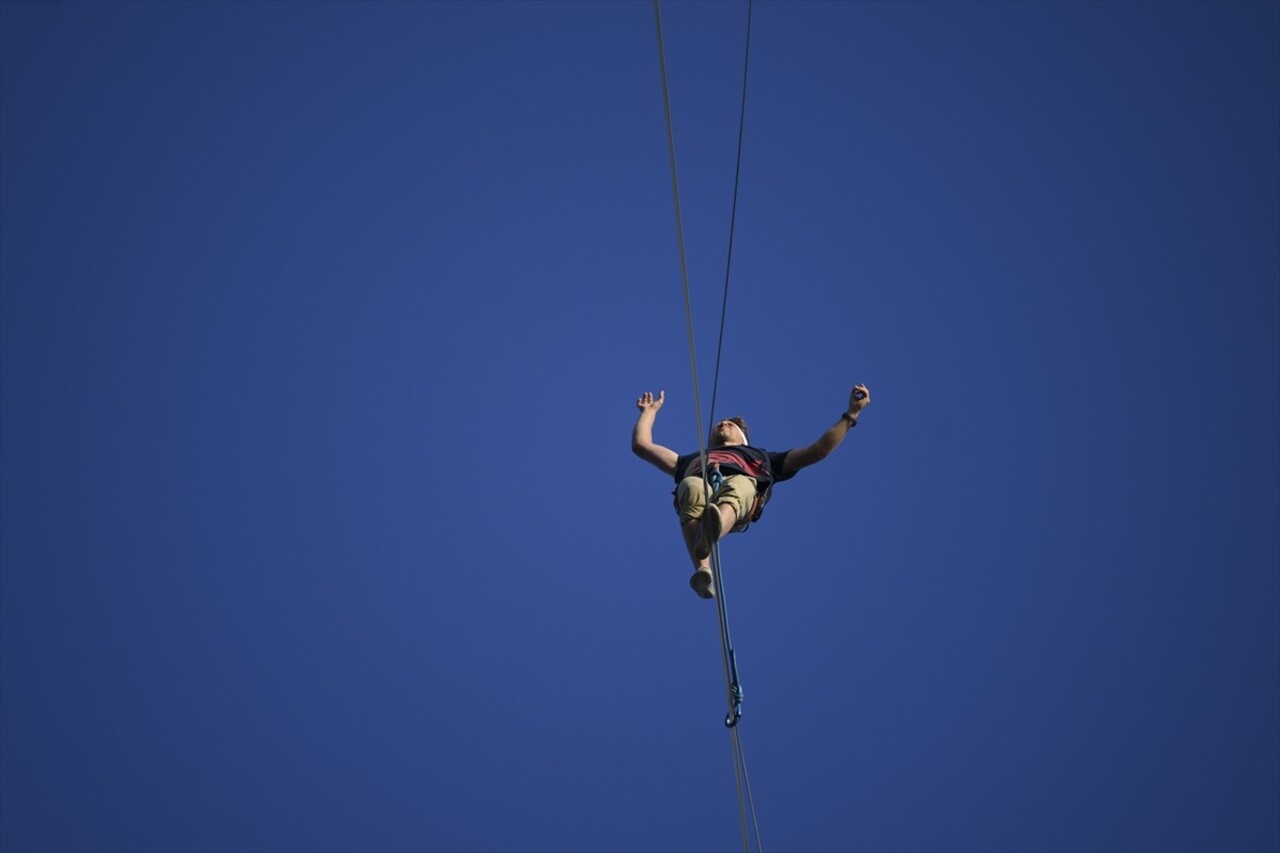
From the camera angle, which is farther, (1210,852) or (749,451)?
(1210,852)

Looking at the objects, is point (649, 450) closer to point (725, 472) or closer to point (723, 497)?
point (725, 472)

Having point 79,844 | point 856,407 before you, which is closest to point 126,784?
point 79,844

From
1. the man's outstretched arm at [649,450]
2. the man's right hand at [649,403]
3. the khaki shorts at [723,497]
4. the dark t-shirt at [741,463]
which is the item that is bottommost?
the khaki shorts at [723,497]

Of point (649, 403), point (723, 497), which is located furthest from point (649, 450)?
point (723, 497)

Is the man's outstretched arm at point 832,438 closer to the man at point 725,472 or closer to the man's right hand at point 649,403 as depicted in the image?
the man at point 725,472

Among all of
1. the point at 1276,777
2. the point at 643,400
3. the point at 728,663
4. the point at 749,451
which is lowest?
the point at 728,663

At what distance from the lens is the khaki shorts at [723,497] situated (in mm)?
5523

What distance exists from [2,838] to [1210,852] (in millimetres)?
21077

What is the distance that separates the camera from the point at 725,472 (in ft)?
20.4

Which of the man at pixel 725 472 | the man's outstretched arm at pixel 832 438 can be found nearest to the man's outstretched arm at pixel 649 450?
the man at pixel 725 472

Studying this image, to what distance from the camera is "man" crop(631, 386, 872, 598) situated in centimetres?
538

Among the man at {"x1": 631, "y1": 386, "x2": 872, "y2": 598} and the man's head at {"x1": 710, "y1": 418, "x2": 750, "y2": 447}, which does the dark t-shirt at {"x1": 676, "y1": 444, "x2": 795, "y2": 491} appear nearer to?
the man at {"x1": 631, "y1": 386, "x2": 872, "y2": 598}

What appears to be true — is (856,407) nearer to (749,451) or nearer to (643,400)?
(749,451)

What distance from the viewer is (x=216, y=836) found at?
816 inches
